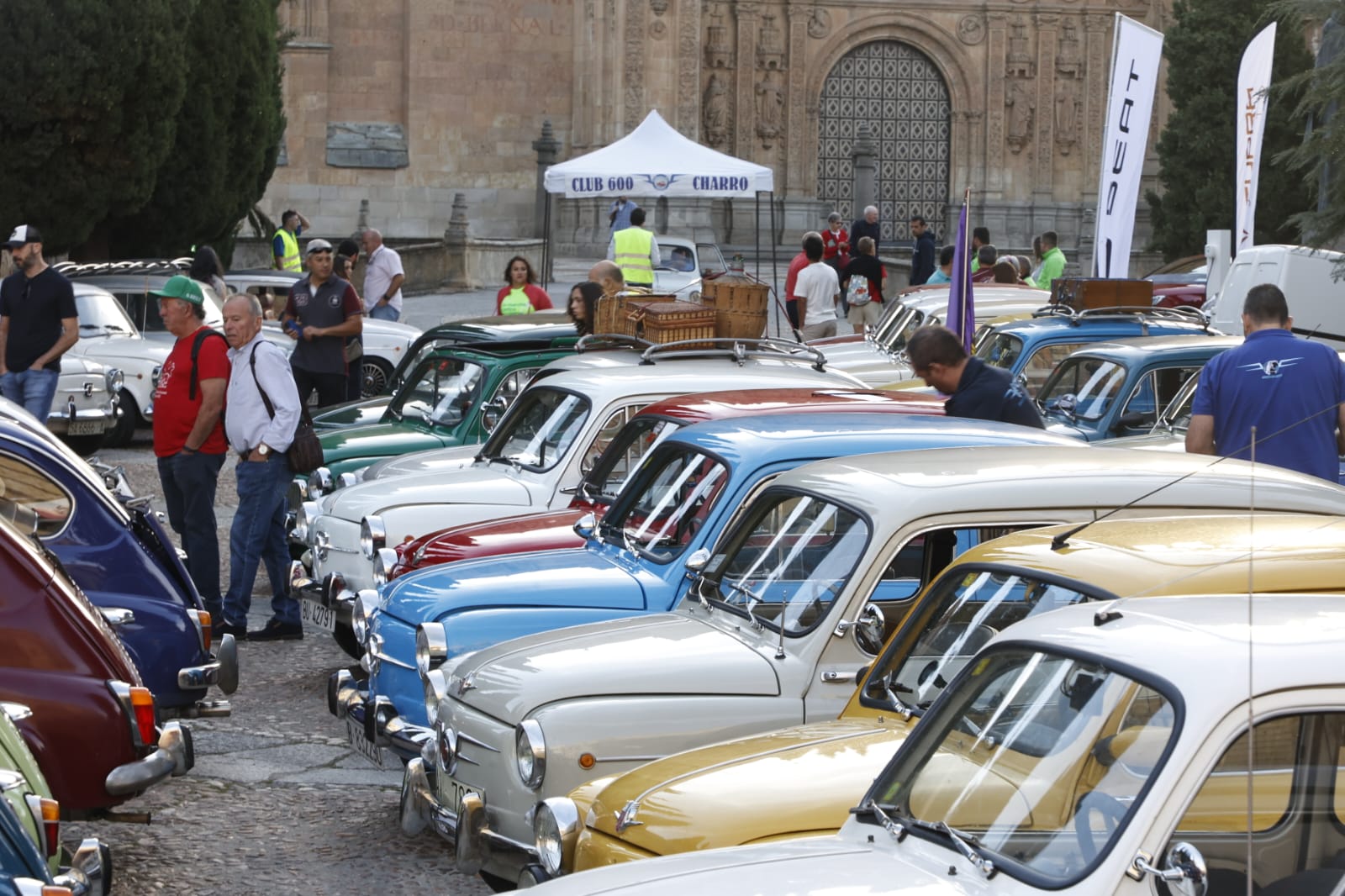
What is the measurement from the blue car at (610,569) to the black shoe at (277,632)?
2954 mm

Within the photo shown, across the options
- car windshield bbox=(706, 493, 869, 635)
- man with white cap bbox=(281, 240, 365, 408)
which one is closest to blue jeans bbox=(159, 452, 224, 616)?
man with white cap bbox=(281, 240, 365, 408)

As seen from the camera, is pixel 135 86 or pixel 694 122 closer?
pixel 135 86

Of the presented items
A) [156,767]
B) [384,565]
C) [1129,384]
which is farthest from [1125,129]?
[156,767]

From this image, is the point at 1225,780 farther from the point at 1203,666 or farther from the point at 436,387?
the point at 436,387

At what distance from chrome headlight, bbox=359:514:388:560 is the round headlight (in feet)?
6.90

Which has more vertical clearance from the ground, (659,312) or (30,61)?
(30,61)

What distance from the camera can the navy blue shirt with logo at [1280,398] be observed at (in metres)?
8.59

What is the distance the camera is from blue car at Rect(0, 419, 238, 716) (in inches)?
277

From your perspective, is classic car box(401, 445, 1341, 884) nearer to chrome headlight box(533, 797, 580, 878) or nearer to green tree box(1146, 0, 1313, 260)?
chrome headlight box(533, 797, 580, 878)

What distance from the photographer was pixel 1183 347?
1207 centimetres

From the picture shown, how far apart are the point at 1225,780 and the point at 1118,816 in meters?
0.20

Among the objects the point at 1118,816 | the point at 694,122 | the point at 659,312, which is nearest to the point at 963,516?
the point at 1118,816

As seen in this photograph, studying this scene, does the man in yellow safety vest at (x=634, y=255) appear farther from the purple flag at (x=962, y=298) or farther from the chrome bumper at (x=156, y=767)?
the chrome bumper at (x=156, y=767)

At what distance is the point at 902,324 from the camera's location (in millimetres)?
17172
